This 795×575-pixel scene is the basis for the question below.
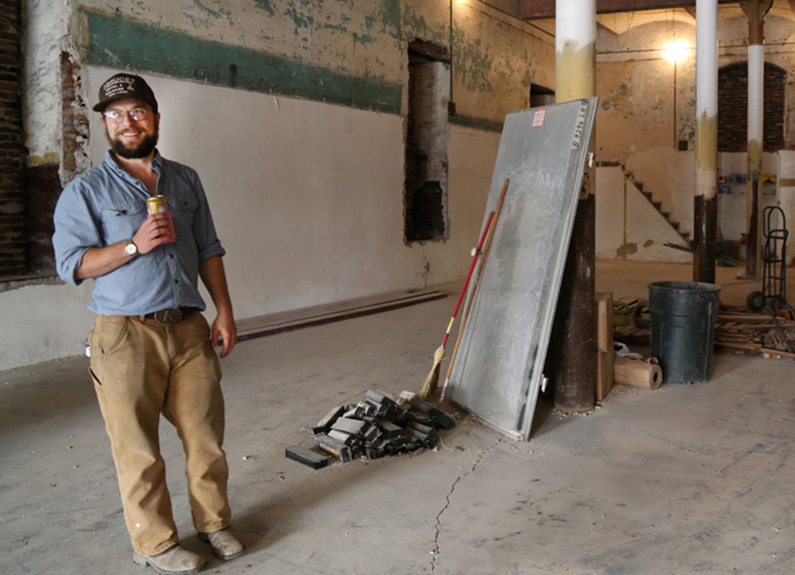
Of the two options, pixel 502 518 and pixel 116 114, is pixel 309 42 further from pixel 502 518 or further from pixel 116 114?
pixel 502 518

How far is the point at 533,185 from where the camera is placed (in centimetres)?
406

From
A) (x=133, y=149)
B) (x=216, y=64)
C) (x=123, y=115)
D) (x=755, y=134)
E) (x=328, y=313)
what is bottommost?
(x=328, y=313)

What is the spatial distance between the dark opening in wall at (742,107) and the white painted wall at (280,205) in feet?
24.4

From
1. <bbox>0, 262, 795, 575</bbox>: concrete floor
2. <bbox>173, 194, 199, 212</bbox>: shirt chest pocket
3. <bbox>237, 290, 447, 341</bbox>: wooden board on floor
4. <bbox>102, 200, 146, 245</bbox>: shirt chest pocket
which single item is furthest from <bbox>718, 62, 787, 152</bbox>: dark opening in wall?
<bbox>102, 200, 146, 245</bbox>: shirt chest pocket

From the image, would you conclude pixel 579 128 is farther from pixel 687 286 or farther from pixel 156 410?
pixel 156 410

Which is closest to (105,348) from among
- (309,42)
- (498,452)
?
(498,452)

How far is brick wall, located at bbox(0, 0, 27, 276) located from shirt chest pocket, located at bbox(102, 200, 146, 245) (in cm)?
386

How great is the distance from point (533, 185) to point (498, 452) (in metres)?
1.53

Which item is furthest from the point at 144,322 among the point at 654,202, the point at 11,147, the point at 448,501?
the point at 654,202

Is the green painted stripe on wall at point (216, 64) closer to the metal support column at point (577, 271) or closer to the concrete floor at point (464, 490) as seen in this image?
the concrete floor at point (464, 490)

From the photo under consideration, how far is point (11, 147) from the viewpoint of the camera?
5.66 metres

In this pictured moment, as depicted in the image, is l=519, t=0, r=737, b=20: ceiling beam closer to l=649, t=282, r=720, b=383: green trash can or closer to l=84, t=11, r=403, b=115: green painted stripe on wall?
l=84, t=11, r=403, b=115: green painted stripe on wall

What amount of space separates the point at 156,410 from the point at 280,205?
506cm

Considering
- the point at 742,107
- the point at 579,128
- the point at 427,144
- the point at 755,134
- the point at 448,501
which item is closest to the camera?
the point at 448,501
